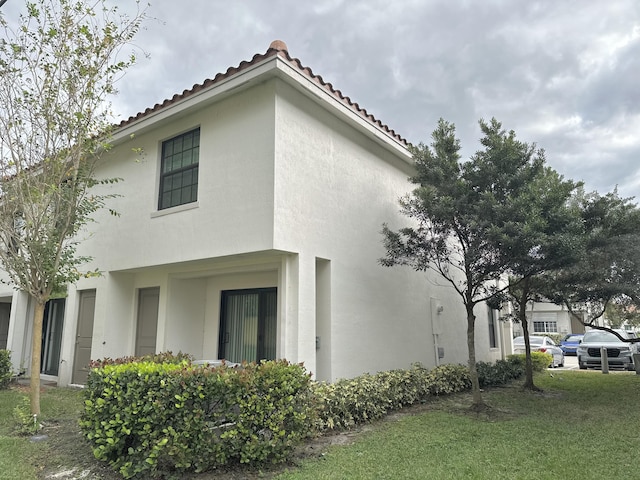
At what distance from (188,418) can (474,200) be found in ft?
19.7

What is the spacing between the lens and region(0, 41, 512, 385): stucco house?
759cm

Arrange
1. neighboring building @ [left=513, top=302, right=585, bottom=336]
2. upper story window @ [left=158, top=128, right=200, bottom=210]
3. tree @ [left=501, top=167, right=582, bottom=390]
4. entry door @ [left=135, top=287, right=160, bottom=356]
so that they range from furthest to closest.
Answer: neighboring building @ [left=513, top=302, right=585, bottom=336]
entry door @ [left=135, top=287, right=160, bottom=356]
upper story window @ [left=158, top=128, right=200, bottom=210]
tree @ [left=501, top=167, right=582, bottom=390]

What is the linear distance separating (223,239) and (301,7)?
5.01 meters

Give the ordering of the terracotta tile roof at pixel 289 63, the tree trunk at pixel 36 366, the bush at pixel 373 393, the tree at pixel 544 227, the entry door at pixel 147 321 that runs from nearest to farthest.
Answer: the bush at pixel 373 393, the tree trunk at pixel 36 366, the tree at pixel 544 227, the terracotta tile roof at pixel 289 63, the entry door at pixel 147 321

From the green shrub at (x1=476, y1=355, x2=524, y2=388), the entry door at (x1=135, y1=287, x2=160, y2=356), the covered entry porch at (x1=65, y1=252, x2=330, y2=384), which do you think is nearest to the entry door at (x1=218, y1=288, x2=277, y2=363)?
the covered entry porch at (x1=65, y1=252, x2=330, y2=384)

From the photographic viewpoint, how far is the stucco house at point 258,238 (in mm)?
7586

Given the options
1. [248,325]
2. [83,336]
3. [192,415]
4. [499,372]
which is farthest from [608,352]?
[83,336]

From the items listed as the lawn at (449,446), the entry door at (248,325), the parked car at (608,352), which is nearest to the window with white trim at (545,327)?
the parked car at (608,352)

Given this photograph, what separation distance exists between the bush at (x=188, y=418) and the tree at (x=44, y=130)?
9.67ft

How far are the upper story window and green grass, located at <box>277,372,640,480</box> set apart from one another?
565 cm

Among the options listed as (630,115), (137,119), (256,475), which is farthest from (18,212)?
(630,115)

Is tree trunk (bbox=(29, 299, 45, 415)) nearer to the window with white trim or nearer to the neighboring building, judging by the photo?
the neighboring building

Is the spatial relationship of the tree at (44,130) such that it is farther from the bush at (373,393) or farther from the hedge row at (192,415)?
the bush at (373,393)

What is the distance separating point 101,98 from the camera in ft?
24.6
